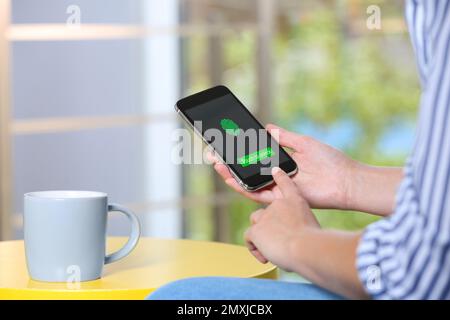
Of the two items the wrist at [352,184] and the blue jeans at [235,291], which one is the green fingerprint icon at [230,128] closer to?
the wrist at [352,184]

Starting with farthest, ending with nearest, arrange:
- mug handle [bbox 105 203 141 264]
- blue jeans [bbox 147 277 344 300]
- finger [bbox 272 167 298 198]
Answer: mug handle [bbox 105 203 141 264], finger [bbox 272 167 298 198], blue jeans [bbox 147 277 344 300]

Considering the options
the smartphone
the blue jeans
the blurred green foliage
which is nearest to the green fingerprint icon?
the smartphone

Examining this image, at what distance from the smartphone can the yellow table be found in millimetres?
115

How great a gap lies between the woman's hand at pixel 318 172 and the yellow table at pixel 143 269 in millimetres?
103

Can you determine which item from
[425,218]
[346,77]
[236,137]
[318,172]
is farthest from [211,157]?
[346,77]

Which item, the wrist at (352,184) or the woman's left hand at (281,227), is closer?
the woman's left hand at (281,227)

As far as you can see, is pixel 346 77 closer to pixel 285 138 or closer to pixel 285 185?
pixel 285 138

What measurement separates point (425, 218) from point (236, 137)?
45 centimetres

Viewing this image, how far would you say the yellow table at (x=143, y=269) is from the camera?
0.94 m

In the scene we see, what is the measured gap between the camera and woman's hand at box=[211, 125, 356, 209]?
43.9 inches

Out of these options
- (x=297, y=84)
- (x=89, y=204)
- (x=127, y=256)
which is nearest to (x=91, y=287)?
(x=89, y=204)

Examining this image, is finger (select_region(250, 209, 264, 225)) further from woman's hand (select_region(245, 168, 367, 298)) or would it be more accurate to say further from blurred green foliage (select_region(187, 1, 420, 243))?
blurred green foliage (select_region(187, 1, 420, 243))

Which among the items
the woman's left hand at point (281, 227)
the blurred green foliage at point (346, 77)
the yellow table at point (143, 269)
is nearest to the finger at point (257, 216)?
the woman's left hand at point (281, 227)

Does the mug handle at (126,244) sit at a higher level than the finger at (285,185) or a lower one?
lower
